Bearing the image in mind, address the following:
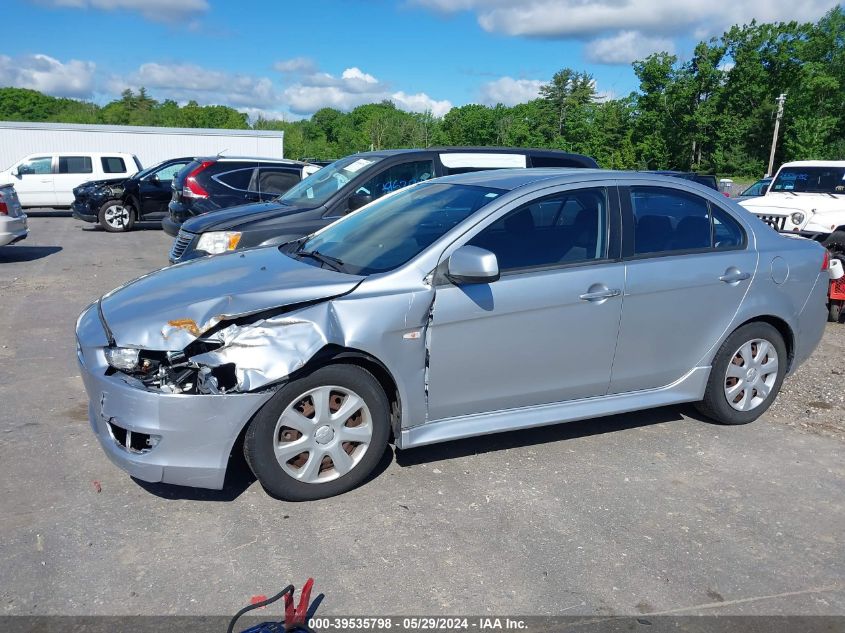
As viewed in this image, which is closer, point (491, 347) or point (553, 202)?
point (491, 347)

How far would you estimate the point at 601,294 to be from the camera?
450cm

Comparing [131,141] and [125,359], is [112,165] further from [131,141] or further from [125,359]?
[125,359]

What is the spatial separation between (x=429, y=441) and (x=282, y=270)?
1318 mm

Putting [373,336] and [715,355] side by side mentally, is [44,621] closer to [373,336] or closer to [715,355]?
[373,336]

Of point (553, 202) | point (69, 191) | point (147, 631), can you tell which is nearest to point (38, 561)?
point (147, 631)

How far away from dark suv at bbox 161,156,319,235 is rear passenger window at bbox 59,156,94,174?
380 inches

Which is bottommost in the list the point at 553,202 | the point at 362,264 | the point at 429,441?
the point at 429,441

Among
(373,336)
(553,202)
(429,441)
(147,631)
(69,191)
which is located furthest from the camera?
(69,191)

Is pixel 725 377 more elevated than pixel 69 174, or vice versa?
pixel 69 174

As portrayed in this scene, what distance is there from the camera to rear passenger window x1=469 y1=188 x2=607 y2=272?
4.36 metres

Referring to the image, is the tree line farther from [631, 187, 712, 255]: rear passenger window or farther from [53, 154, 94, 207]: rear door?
[631, 187, 712, 255]: rear passenger window

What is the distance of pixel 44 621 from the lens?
2.95 meters

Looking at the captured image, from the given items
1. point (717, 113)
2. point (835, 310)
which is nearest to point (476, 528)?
point (835, 310)

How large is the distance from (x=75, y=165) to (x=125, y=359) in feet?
63.2
